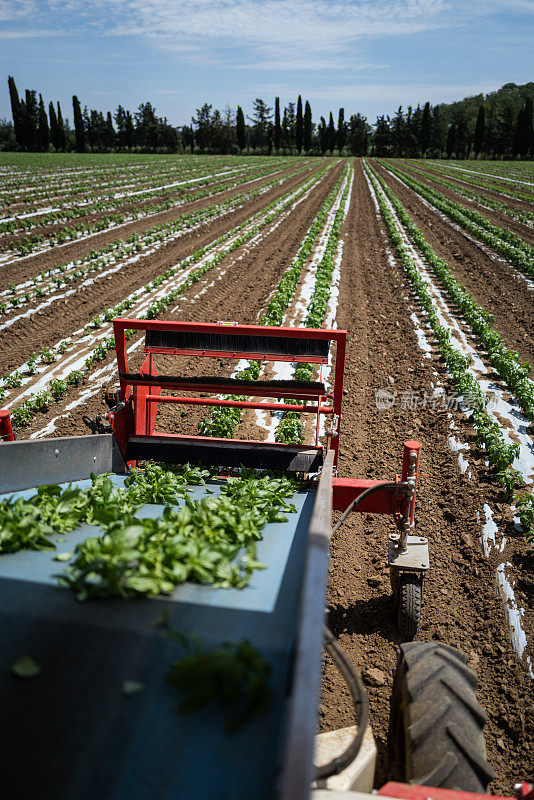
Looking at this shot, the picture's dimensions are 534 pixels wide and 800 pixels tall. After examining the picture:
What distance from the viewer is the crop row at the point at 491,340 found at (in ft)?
25.6

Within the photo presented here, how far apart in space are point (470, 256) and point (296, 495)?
1647 centimetres

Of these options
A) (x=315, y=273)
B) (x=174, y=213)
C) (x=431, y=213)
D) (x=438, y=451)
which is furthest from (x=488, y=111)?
(x=438, y=451)

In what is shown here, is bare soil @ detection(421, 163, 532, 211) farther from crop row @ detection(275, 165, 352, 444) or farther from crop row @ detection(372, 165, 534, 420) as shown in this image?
crop row @ detection(372, 165, 534, 420)

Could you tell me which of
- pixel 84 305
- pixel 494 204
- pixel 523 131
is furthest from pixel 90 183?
pixel 523 131

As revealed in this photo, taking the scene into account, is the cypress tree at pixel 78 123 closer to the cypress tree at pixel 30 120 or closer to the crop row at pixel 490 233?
the cypress tree at pixel 30 120

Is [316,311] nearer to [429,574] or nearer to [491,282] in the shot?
[491,282]

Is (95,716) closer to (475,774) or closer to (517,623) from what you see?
(475,774)

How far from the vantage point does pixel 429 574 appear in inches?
190

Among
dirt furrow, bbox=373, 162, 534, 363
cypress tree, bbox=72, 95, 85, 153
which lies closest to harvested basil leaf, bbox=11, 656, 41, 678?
dirt furrow, bbox=373, 162, 534, 363

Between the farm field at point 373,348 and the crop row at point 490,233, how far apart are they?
0.43 feet

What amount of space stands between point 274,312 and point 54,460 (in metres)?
7.72

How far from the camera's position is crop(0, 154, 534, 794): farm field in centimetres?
430

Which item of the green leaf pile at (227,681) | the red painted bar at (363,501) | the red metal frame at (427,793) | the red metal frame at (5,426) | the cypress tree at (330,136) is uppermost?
the cypress tree at (330,136)

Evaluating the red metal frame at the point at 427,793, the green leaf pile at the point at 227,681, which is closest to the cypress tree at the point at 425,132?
the red metal frame at the point at 427,793
